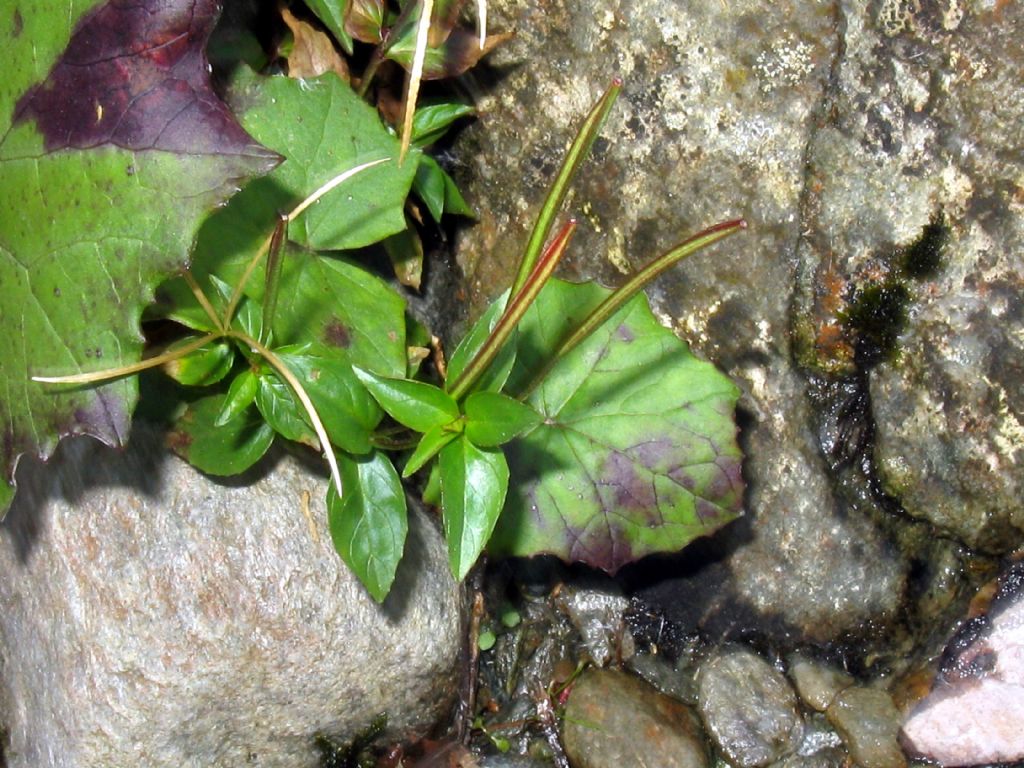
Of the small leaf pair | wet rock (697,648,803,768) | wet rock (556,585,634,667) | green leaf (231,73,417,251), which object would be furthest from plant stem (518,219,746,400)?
wet rock (697,648,803,768)

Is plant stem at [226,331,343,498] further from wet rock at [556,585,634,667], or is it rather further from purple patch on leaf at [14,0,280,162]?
wet rock at [556,585,634,667]

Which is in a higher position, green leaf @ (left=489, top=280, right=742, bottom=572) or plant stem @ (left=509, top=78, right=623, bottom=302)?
plant stem @ (left=509, top=78, right=623, bottom=302)

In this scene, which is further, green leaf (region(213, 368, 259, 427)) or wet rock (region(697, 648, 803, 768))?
wet rock (region(697, 648, 803, 768))

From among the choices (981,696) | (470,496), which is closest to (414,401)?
(470,496)

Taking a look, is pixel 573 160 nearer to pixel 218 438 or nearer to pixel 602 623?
pixel 218 438

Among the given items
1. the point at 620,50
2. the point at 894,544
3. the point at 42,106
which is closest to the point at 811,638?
the point at 894,544

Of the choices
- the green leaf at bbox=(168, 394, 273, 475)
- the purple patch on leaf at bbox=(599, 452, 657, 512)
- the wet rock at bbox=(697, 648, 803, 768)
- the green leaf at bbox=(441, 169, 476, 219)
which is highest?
the green leaf at bbox=(441, 169, 476, 219)
